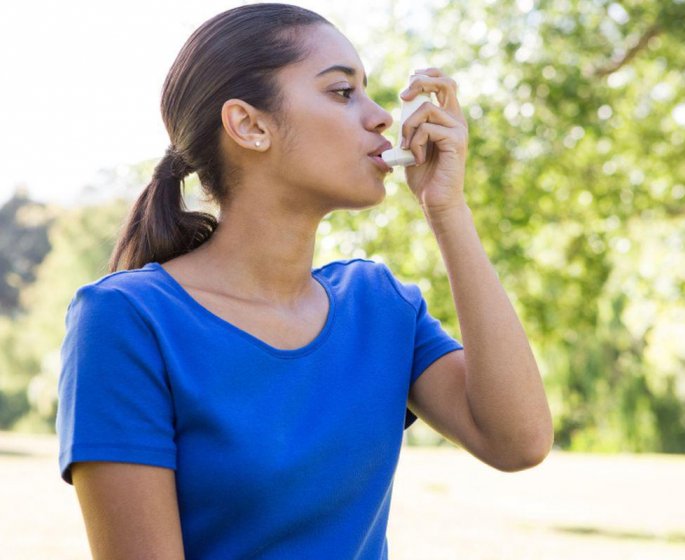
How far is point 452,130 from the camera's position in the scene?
6.52 ft

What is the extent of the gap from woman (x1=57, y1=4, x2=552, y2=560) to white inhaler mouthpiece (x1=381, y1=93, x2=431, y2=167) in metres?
0.02

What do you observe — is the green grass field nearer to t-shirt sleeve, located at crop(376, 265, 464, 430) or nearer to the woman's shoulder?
t-shirt sleeve, located at crop(376, 265, 464, 430)

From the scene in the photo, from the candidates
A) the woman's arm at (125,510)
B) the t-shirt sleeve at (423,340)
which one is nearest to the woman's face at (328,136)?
the t-shirt sleeve at (423,340)

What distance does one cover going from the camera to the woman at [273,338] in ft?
5.07

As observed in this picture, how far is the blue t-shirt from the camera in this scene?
154 centimetres

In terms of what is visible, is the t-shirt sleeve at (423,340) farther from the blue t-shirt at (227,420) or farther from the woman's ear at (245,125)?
the woman's ear at (245,125)

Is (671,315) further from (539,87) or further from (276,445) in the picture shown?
(276,445)

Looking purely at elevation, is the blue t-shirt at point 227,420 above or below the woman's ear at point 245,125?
below

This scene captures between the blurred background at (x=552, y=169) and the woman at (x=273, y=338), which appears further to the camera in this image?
the blurred background at (x=552, y=169)

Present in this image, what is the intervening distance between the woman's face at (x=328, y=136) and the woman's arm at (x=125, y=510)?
612 mm

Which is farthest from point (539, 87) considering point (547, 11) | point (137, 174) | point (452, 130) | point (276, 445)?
point (276, 445)

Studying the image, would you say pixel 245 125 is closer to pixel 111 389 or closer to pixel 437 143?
pixel 437 143

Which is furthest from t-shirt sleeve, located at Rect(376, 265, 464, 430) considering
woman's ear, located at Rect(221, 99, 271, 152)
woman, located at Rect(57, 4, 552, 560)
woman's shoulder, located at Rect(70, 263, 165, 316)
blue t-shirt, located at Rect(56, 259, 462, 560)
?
woman's shoulder, located at Rect(70, 263, 165, 316)

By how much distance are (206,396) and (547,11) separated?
22.8ft
